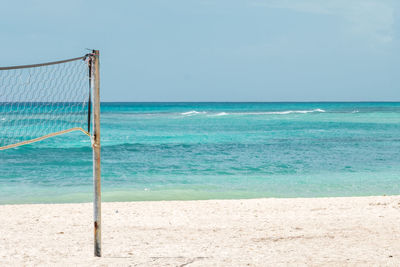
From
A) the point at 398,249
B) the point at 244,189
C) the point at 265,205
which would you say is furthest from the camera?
Result: the point at 244,189

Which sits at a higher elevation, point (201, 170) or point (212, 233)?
point (212, 233)

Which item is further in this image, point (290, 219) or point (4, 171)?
point (4, 171)

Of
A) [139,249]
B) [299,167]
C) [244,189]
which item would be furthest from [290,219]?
[299,167]

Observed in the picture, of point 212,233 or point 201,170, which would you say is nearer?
point 212,233

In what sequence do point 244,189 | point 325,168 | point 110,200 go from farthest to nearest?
point 325,168
point 244,189
point 110,200

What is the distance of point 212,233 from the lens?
6.31 m

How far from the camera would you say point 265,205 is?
27.9ft

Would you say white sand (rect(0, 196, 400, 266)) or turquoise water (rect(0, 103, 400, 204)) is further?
turquoise water (rect(0, 103, 400, 204))

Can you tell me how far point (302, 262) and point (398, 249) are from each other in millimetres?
1266

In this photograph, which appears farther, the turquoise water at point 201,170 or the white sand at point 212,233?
the turquoise water at point 201,170

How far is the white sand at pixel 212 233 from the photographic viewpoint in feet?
16.2

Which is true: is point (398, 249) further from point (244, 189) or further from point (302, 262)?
point (244, 189)

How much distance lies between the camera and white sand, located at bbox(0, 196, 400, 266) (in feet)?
16.2

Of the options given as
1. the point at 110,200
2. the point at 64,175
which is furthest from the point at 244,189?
the point at 64,175
